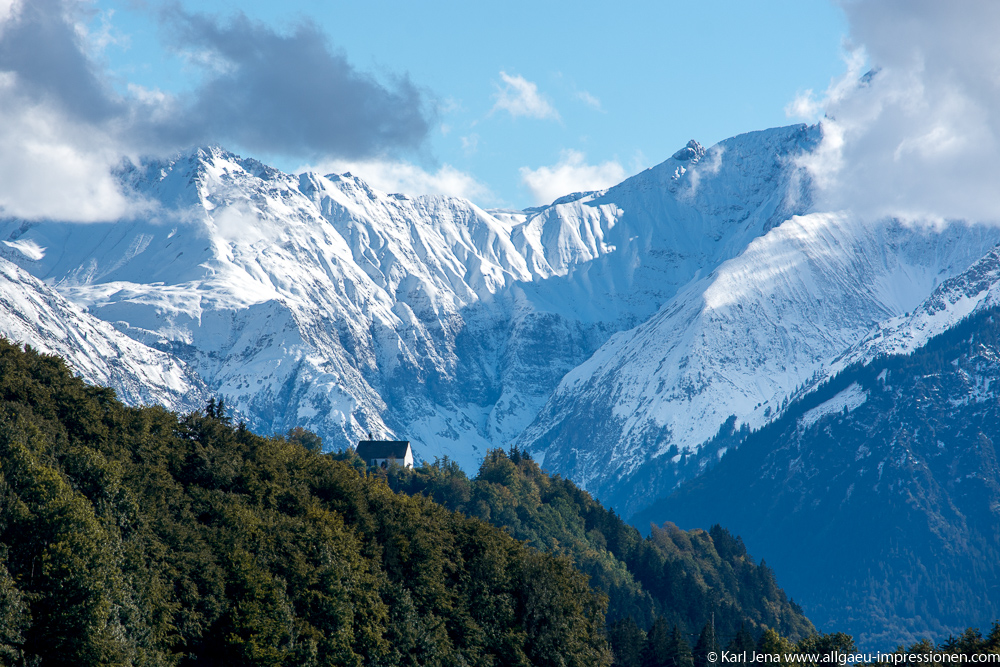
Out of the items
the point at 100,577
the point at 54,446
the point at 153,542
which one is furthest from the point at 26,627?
the point at 54,446

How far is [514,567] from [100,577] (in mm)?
48142

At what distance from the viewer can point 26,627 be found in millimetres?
72938

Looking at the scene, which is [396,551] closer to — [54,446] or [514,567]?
[514,567]

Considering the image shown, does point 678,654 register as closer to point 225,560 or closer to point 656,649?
point 656,649

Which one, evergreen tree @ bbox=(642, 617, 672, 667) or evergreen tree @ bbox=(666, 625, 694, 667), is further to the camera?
evergreen tree @ bbox=(642, 617, 672, 667)

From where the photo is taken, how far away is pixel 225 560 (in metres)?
90.1

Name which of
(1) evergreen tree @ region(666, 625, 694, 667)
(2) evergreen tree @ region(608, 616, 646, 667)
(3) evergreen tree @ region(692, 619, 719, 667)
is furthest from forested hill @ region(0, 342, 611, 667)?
(3) evergreen tree @ region(692, 619, 719, 667)

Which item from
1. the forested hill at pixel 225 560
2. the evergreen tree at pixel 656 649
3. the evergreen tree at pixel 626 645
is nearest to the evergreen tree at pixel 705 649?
the evergreen tree at pixel 656 649

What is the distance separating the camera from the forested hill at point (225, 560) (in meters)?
75.7

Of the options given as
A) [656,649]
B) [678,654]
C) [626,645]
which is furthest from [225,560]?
[656,649]

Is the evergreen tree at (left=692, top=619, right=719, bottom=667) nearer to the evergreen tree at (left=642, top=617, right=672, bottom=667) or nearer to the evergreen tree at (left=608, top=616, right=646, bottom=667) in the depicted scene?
the evergreen tree at (left=642, top=617, right=672, bottom=667)

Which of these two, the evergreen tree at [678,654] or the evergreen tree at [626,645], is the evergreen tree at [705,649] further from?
the evergreen tree at [626,645]

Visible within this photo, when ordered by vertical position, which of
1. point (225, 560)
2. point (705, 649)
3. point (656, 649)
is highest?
point (705, 649)

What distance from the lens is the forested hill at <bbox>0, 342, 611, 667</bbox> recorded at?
75.7 m
